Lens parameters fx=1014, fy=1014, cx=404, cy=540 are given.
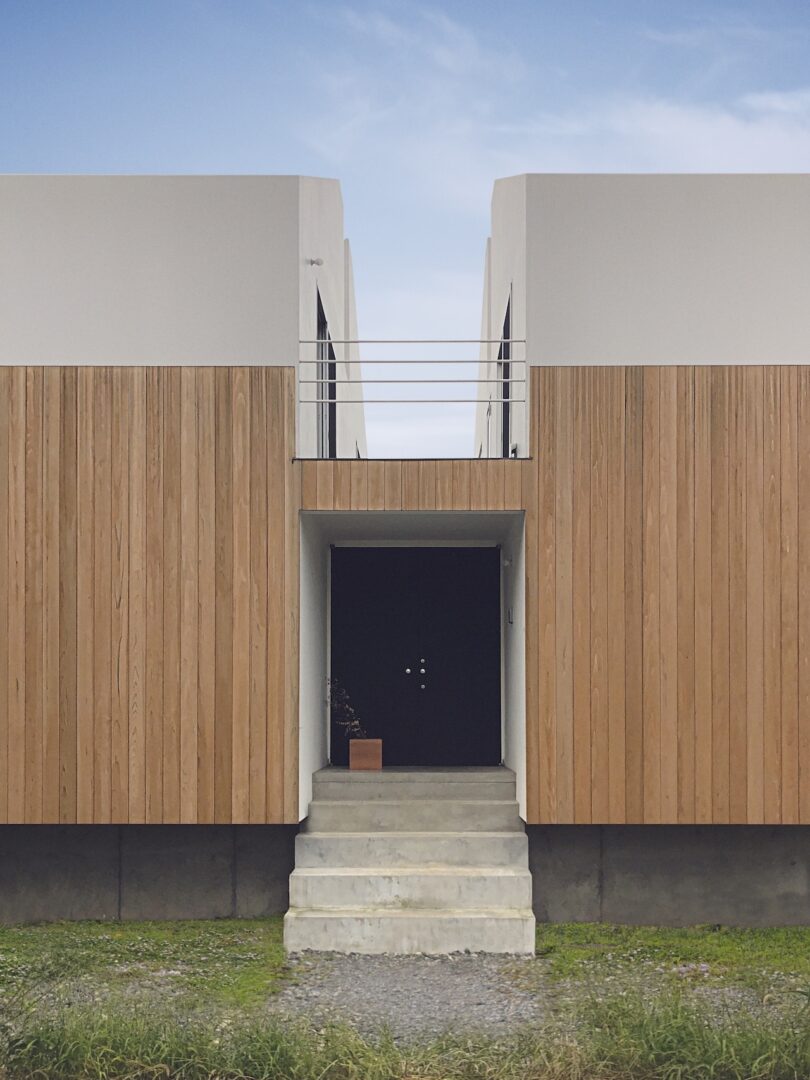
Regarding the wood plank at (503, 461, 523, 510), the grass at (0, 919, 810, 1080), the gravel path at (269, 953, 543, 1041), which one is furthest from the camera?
the wood plank at (503, 461, 523, 510)

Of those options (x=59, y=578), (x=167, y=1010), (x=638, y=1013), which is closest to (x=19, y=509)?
(x=59, y=578)

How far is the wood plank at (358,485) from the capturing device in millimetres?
7250

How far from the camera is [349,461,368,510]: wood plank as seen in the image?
23.8 feet

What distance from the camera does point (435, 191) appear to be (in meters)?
19.6

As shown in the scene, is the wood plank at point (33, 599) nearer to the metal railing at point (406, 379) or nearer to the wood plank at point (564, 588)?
→ the metal railing at point (406, 379)

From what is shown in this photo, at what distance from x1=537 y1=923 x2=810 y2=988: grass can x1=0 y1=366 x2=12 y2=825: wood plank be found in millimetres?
3855

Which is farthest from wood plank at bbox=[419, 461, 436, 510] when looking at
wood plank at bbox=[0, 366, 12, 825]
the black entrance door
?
wood plank at bbox=[0, 366, 12, 825]

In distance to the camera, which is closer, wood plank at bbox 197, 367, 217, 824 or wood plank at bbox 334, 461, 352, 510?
wood plank at bbox 197, 367, 217, 824

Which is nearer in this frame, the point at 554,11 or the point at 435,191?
the point at 554,11

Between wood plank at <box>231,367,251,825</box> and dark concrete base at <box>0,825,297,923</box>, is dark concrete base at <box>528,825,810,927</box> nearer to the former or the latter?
dark concrete base at <box>0,825,297,923</box>

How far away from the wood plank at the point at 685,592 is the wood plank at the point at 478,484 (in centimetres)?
135

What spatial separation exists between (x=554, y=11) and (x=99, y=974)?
12.2m

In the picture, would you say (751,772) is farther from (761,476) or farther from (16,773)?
(16,773)

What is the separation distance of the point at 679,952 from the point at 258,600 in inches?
145
